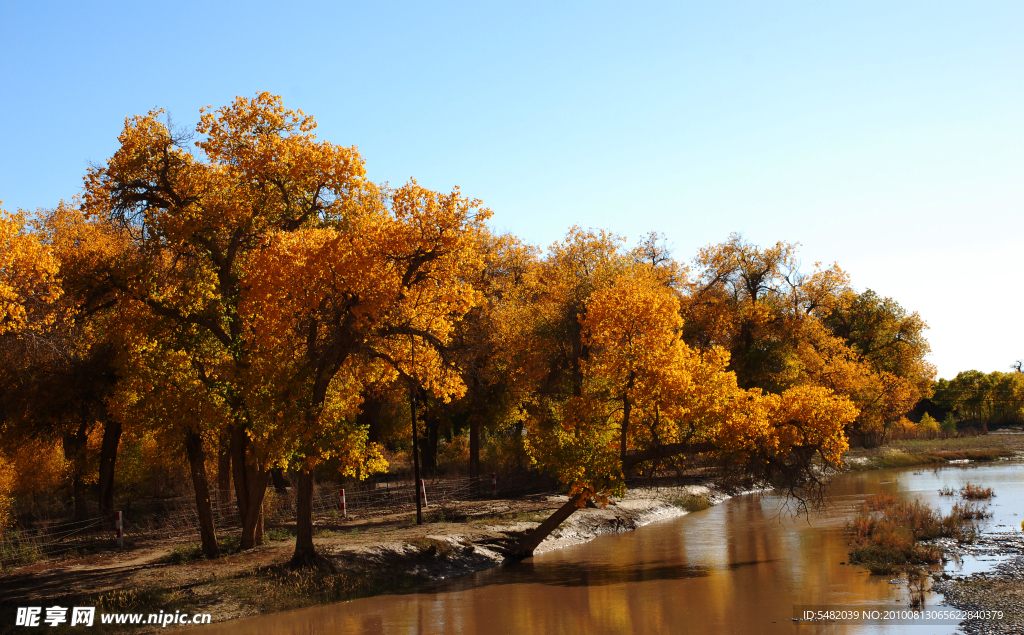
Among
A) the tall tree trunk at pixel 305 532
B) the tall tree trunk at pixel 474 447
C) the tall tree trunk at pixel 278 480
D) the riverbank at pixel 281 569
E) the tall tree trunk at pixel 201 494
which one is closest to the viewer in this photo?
the riverbank at pixel 281 569

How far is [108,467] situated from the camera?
24.1 meters

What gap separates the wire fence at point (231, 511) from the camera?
19.5 metres

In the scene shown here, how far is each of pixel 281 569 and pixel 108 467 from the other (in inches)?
452

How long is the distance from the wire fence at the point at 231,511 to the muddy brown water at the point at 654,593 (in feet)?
25.3

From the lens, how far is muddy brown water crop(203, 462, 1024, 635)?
13.5m

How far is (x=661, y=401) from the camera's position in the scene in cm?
1834

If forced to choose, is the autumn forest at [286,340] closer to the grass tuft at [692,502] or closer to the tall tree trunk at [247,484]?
the tall tree trunk at [247,484]

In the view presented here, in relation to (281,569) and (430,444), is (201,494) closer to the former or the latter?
(281,569)

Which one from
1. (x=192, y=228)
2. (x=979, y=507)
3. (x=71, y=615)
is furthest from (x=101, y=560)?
(x=979, y=507)

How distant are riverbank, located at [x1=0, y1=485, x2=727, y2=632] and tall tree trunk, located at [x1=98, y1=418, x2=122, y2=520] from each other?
4473 millimetres

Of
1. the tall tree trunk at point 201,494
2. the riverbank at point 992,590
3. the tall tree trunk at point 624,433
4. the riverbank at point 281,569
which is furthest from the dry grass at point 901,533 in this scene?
the tall tree trunk at point 201,494

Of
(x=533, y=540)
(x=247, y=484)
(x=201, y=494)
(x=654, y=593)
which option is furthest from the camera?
(x=533, y=540)

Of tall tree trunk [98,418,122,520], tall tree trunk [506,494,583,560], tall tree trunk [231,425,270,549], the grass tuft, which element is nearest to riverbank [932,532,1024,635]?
tall tree trunk [506,494,583,560]

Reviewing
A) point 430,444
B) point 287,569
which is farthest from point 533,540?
point 430,444
